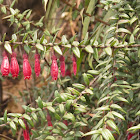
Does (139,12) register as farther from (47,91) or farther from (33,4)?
(33,4)

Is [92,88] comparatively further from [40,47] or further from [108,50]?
[40,47]

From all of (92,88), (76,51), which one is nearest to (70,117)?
(92,88)

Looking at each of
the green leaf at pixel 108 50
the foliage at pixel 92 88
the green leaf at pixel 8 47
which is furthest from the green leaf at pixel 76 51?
the green leaf at pixel 8 47

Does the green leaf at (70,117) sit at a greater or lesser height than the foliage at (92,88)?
lesser

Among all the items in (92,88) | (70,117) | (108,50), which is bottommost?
(70,117)

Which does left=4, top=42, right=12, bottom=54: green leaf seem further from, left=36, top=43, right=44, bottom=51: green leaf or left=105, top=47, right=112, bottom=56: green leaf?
left=105, top=47, right=112, bottom=56: green leaf

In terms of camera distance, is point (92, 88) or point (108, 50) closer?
point (108, 50)

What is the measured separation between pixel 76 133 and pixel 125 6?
75 centimetres

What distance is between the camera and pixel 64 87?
1.78m

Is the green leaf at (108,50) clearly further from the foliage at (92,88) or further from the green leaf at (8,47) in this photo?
the green leaf at (8,47)

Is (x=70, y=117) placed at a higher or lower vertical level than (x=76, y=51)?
lower

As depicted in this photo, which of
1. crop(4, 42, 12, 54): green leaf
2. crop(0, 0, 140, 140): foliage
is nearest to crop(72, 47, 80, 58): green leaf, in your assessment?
crop(0, 0, 140, 140): foliage

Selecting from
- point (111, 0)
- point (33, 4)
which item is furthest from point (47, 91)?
point (33, 4)

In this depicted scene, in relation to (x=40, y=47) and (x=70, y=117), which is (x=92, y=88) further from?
(x=40, y=47)
